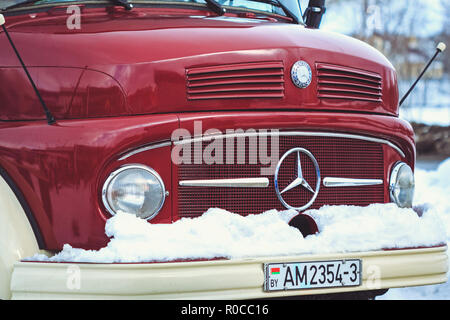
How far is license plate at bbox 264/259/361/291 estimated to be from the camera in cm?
251

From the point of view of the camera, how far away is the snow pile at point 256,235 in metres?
2.35

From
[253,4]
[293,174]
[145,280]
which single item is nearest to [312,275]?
[293,174]

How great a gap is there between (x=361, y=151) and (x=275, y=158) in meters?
0.52

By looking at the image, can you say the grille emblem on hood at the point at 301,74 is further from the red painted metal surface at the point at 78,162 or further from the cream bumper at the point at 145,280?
the cream bumper at the point at 145,280

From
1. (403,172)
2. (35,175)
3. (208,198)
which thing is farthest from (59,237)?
(403,172)

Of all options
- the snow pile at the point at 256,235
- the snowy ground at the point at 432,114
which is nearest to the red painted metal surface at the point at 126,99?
the snow pile at the point at 256,235

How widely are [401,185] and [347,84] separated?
2.01ft

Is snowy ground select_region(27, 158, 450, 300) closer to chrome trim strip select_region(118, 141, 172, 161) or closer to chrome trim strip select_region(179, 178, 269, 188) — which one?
chrome trim strip select_region(179, 178, 269, 188)

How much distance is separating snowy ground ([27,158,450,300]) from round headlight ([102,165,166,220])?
8 centimetres

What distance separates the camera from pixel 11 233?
2404 millimetres

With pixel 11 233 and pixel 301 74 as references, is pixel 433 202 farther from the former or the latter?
pixel 11 233

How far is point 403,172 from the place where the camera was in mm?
3213

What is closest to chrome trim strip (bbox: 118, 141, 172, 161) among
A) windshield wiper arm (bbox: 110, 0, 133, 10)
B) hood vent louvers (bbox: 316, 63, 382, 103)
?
hood vent louvers (bbox: 316, 63, 382, 103)
